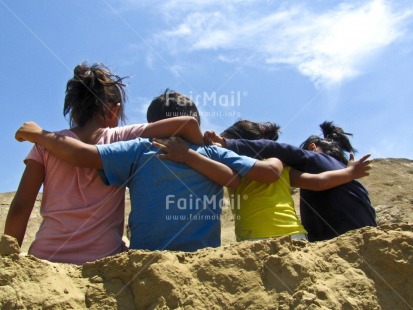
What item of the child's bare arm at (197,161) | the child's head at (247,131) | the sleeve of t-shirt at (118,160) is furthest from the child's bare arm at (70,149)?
the child's head at (247,131)

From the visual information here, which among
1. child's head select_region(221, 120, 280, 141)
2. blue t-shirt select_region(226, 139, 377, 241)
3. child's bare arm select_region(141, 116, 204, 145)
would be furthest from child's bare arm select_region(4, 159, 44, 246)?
child's head select_region(221, 120, 280, 141)

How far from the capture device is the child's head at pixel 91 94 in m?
3.30

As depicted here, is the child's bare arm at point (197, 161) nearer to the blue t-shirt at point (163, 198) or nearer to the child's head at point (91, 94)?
the blue t-shirt at point (163, 198)

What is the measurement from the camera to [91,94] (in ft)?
10.9

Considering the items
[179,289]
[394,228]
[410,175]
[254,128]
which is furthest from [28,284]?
[410,175]

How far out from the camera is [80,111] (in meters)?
3.27

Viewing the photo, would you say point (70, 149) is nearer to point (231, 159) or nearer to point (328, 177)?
point (231, 159)

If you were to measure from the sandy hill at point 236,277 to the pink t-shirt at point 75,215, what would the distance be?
0.62 meters

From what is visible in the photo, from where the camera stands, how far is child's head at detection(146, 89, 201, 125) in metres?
3.44

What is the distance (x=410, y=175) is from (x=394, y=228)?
6.02 m

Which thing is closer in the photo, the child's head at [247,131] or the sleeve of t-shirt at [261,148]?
the sleeve of t-shirt at [261,148]

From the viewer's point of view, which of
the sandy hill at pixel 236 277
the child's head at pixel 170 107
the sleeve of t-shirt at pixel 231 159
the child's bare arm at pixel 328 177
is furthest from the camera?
the child's bare arm at pixel 328 177

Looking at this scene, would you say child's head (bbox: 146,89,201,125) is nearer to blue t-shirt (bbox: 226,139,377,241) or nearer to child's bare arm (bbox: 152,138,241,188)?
blue t-shirt (bbox: 226,139,377,241)

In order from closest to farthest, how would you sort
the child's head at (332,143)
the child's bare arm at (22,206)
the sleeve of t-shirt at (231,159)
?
the child's bare arm at (22,206), the sleeve of t-shirt at (231,159), the child's head at (332,143)
